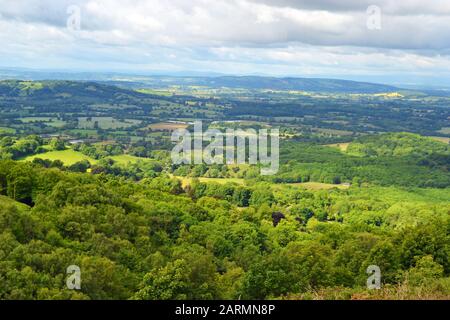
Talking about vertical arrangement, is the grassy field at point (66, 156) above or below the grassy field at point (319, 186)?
above

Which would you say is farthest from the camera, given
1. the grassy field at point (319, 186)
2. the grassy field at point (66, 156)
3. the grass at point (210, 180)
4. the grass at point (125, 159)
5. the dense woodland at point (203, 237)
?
the grass at point (125, 159)

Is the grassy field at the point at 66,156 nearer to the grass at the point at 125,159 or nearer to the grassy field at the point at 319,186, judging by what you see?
the grass at the point at 125,159

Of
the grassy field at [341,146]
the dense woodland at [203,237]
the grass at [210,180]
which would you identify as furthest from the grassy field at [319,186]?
the grassy field at [341,146]

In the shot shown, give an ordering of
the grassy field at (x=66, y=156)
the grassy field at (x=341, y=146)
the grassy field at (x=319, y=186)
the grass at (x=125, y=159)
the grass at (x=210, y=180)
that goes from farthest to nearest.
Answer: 1. the grassy field at (x=341, y=146)
2. the grass at (x=125, y=159)
3. the grassy field at (x=319, y=186)
4. the grassy field at (x=66, y=156)
5. the grass at (x=210, y=180)

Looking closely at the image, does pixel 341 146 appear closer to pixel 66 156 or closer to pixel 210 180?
pixel 210 180

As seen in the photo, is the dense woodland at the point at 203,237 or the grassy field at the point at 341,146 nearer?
the dense woodland at the point at 203,237

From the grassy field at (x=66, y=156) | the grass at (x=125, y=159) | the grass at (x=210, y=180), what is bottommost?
the grass at (x=210, y=180)

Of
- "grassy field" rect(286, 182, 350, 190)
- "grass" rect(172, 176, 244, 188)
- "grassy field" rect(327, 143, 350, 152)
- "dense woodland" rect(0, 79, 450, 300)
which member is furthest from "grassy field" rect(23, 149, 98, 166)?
"grassy field" rect(327, 143, 350, 152)

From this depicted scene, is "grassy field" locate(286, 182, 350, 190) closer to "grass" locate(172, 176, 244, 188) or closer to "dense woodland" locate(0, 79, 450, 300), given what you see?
"dense woodland" locate(0, 79, 450, 300)
